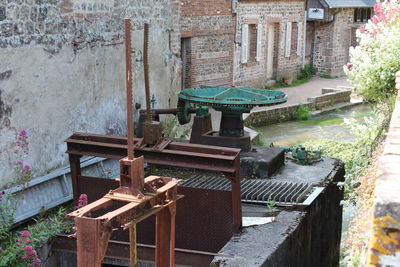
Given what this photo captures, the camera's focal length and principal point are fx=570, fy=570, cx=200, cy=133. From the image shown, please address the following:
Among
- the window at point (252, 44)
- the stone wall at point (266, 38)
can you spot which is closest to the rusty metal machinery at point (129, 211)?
the stone wall at point (266, 38)

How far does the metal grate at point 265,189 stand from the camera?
659cm

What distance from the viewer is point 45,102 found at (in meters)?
6.82

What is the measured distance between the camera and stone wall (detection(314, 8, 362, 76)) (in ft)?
83.6

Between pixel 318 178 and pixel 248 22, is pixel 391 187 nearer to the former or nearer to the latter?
pixel 318 178

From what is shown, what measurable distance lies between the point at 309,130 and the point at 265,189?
10.1 meters

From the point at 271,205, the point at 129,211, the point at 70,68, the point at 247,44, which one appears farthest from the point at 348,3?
the point at 129,211

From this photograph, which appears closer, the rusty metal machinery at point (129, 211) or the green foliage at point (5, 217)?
the rusty metal machinery at point (129, 211)

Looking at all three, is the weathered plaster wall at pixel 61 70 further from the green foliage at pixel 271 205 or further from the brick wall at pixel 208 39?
the brick wall at pixel 208 39

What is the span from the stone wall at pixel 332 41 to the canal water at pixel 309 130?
6756mm

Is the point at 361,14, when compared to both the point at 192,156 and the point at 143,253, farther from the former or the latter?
the point at 143,253

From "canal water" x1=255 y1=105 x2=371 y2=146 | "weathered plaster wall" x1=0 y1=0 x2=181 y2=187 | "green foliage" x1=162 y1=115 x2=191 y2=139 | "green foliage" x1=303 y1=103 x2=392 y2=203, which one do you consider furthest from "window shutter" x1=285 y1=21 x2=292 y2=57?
"weathered plaster wall" x1=0 y1=0 x2=181 y2=187

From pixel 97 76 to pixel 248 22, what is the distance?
12.3 metres

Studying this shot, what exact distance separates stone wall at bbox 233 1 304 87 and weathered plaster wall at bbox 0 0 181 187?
10049mm

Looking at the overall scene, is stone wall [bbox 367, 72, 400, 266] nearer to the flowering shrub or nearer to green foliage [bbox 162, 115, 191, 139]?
the flowering shrub
